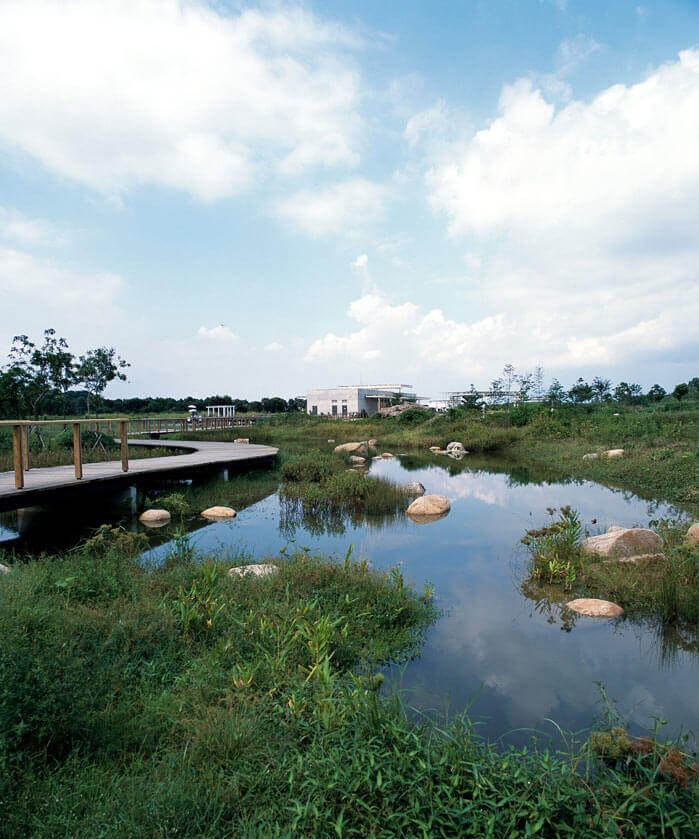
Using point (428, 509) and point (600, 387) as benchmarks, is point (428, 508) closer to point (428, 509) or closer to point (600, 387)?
point (428, 509)

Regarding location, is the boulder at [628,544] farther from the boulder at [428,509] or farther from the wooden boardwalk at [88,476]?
the wooden boardwalk at [88,476]

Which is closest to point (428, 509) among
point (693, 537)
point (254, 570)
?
point (693, 537)

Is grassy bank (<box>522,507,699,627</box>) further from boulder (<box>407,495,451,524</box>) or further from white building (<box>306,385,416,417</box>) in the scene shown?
white building (<box>306,385,416,417</box>)

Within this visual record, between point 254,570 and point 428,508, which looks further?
point 428,508

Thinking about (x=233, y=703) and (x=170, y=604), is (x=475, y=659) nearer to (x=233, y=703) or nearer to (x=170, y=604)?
(x=233, y=703)

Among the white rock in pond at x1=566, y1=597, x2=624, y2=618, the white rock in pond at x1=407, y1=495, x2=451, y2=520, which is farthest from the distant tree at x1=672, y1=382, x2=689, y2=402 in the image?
the white rock in pond at x1=566, y1=597, x2=624, y2=618

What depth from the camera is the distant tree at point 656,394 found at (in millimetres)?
35438

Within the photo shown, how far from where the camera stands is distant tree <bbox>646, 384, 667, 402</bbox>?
3544cm

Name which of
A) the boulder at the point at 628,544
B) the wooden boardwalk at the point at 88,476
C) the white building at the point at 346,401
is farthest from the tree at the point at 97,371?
the white building at the point at 346,401

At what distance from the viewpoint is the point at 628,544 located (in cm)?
612

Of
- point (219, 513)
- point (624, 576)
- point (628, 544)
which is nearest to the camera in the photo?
point (624, 576)

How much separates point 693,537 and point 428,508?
15.0 ft

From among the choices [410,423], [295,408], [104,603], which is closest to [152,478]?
[104,603]

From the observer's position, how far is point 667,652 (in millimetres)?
4285
